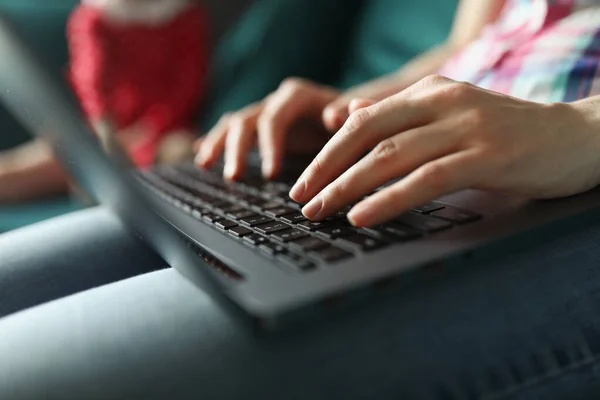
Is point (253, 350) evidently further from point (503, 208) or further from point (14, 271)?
point (14, 271)

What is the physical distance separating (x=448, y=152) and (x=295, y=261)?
6.1 inches

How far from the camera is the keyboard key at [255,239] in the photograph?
16.6 inches

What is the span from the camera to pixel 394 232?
1.34 ft

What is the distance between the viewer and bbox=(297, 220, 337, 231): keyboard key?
0.44 m

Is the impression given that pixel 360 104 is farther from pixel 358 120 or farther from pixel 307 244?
pixel 307 244

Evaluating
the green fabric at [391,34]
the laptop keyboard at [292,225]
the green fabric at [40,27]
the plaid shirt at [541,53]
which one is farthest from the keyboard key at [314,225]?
the green fabric at [40,27]

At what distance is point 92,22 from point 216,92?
1.27ft

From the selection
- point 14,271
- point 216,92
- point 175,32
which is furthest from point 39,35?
point 14,271

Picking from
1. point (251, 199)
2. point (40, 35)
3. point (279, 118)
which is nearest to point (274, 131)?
point (279, 118)

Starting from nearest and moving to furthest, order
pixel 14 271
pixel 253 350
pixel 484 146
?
pixel 253 350
pixel 484 146
pixel 14 271

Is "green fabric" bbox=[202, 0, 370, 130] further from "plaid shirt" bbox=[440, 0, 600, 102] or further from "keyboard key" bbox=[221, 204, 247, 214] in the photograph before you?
"keyboard key" bbox=[221, 204, 247, 214]

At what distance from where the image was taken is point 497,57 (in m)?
0.74

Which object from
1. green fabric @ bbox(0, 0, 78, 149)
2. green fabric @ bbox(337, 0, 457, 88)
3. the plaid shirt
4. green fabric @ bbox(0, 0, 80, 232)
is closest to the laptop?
the plaid shirt

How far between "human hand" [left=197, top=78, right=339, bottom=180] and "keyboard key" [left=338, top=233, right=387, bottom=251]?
0.97 feet
